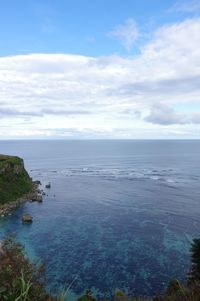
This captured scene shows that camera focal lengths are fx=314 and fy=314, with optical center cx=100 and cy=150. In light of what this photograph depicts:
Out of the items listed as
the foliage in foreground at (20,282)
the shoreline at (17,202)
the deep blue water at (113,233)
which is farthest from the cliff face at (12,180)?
the foliage in foreground at (20,282)

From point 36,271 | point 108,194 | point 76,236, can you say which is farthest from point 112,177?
point 36,271

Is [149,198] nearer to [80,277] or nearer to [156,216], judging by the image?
[156,216]

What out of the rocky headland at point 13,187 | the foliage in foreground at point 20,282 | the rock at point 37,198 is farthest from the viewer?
the rock at point 37,198

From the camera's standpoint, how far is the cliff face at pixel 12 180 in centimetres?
11119

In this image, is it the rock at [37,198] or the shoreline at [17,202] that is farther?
the rock at [37,198]

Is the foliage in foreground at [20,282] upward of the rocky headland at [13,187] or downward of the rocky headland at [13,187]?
upward

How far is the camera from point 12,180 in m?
122

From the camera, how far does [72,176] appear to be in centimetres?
17588

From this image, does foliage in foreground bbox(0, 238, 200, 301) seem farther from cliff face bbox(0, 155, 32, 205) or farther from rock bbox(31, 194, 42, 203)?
rock bbox(31, 194, 42, 203)

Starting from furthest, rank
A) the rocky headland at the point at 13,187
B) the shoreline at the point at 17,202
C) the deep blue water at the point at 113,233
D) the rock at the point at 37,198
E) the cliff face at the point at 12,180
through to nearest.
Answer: the rock at the point at 37,198
the cliff face at the point at 12,180
the rocky headland at the point at 13,187
the shoreline at the point at 17,202
the deep blue water at the point at 113,233

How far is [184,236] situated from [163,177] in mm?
91499

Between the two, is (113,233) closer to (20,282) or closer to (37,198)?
(37,198)

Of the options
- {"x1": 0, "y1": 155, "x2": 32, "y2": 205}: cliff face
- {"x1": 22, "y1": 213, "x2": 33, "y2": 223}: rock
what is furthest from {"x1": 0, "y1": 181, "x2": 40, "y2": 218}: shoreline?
{"x1": 22, "y1": 213, "x2": 33, "y2": 223}: rock

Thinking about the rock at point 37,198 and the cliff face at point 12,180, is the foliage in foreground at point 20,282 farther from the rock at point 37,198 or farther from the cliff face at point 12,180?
the rock at point 37,198
